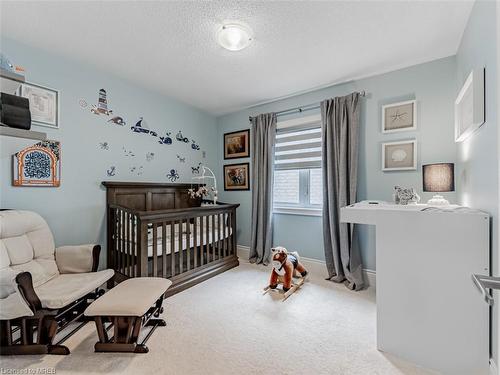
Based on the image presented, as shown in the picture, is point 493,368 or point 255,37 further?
point 255,37

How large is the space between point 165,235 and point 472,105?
2720 millimetres

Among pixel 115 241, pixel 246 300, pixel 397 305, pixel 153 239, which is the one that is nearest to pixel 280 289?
pixel 246 300

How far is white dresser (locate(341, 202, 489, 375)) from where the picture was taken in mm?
1342

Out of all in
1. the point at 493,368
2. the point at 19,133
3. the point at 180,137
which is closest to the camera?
the point at 19,133

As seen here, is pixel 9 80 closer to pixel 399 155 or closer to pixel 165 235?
pixel 165 235

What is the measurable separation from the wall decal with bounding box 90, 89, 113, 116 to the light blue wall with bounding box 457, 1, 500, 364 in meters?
3.32

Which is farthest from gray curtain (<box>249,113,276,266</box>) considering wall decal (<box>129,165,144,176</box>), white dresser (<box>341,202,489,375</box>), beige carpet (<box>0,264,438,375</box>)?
white dresser (<box>341,202,489,375</box>)

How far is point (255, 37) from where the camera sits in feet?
6.59

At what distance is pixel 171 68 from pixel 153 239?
6.10 ft

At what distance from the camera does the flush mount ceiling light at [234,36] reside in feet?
6.15

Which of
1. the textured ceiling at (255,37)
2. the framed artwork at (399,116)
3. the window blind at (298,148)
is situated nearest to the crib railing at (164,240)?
the window blind at (298,148)

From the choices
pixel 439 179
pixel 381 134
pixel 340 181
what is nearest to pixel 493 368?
pixel 439 179

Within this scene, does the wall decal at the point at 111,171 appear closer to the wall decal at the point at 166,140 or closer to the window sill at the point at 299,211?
the wall decal at the point at 166,140

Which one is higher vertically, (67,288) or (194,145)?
(194,145)
